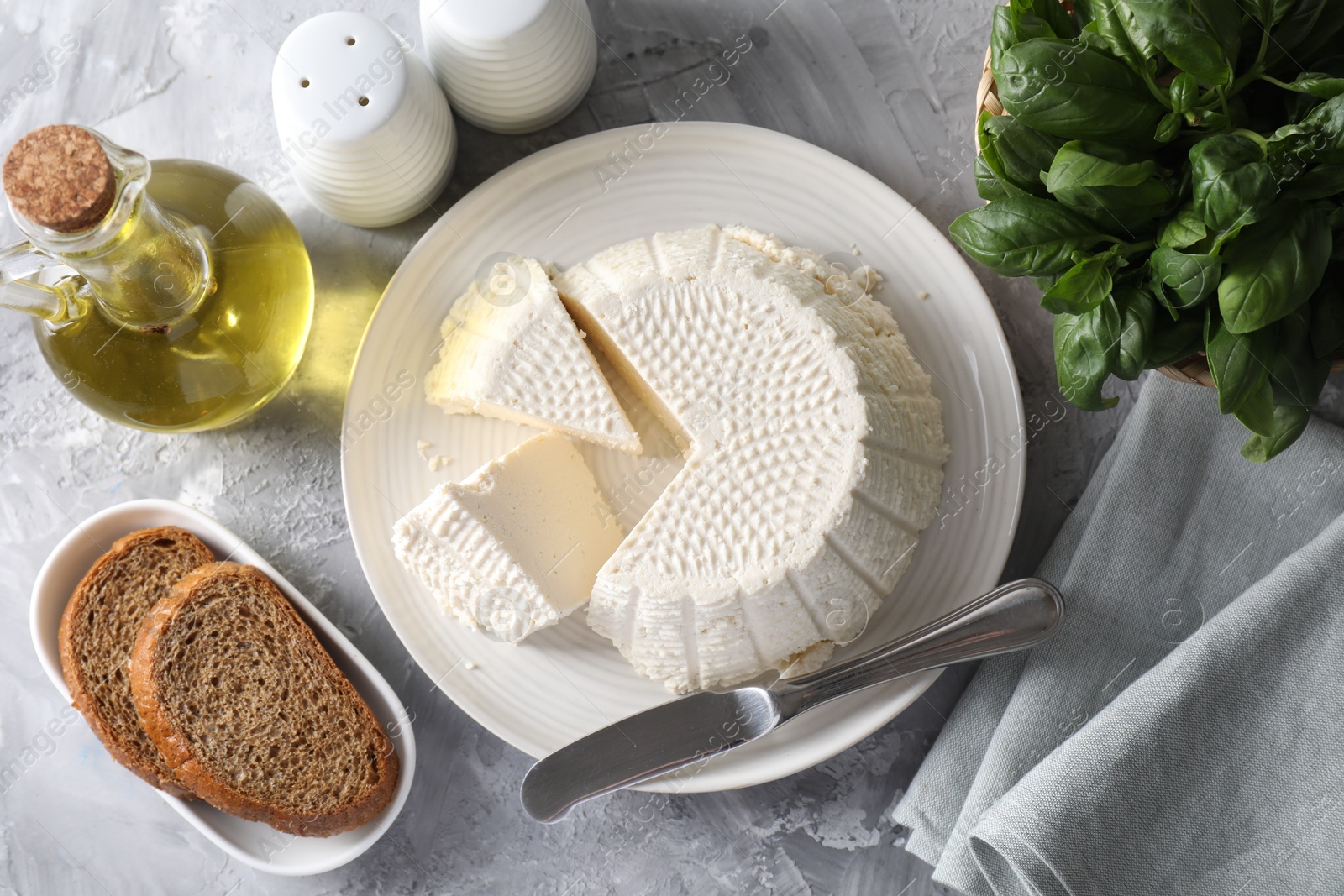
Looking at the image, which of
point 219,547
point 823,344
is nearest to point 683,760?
point 823,344

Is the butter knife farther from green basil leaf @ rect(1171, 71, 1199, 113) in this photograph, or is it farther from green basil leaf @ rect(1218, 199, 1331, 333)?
green basil leaf @ rect(1171, 71, 1199, 113)

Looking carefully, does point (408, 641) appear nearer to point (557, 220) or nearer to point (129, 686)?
point (129, 686)

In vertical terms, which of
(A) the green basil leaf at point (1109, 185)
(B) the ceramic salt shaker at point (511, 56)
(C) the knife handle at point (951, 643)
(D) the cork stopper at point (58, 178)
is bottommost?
(C) the knife handle at point (951, 643)

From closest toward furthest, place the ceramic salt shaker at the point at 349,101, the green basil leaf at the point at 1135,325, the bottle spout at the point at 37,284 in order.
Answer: the green basil leaf at the point at 1135,325, the bottle spout at the point at 37,284, the ceramic salt shaker at the point at 349,101

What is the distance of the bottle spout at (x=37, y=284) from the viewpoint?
1477mm

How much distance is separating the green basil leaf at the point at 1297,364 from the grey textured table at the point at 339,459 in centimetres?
58

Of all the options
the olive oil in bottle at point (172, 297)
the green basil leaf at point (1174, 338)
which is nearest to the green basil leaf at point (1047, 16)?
the green basil leaf at point (1174, 338)

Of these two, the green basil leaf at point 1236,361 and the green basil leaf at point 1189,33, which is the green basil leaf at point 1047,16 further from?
the green basil leaf at point 1236,361

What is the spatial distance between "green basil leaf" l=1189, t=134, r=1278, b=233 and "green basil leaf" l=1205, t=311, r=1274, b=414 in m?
0.17

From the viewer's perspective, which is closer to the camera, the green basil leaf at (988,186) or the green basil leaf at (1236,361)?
the green basil leaf at (1236,361)

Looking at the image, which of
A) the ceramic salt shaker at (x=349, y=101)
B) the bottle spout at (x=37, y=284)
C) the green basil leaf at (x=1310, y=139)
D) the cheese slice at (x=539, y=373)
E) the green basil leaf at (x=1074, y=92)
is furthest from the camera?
the cheese slice at (x=539, y=373)

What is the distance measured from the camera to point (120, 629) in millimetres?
1818

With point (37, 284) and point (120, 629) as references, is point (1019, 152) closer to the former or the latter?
point (37, 284)

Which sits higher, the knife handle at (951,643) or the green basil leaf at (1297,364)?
the green basil leaf at (1297,364)
